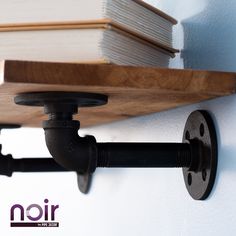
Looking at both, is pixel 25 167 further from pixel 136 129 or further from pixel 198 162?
pixel 198 162

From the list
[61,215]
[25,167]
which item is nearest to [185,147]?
Answer: [25,167]

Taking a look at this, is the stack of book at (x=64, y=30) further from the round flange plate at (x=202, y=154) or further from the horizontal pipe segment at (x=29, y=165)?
the horizontal pipe segment at (x=29, y=165)

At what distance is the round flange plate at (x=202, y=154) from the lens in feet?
1.90

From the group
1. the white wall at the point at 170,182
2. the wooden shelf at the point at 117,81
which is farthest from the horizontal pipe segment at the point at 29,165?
the wooden shelf at the point at 117,81

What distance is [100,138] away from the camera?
94 centimetres

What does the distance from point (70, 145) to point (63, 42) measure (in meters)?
0.11

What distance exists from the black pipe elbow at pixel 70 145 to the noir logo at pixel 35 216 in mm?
549

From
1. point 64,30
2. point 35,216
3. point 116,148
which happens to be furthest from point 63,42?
point 35,216

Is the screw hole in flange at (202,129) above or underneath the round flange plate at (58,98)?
underneath

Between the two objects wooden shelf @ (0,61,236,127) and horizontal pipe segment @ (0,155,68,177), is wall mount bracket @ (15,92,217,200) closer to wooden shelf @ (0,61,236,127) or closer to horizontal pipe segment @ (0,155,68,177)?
wooden shelf @ (0,61,236,127)

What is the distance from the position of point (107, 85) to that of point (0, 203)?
0.87 metres

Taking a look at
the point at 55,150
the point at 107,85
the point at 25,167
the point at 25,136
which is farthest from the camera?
the point at 25,136

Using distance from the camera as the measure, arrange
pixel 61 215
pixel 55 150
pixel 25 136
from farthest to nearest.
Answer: pixel 25 136 < pixel 61 215 < pixel 55 150

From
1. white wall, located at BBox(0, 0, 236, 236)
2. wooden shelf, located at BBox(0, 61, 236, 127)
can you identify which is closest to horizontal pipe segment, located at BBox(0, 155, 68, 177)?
white wall, located at BBox(0, 0, 236, 236)
